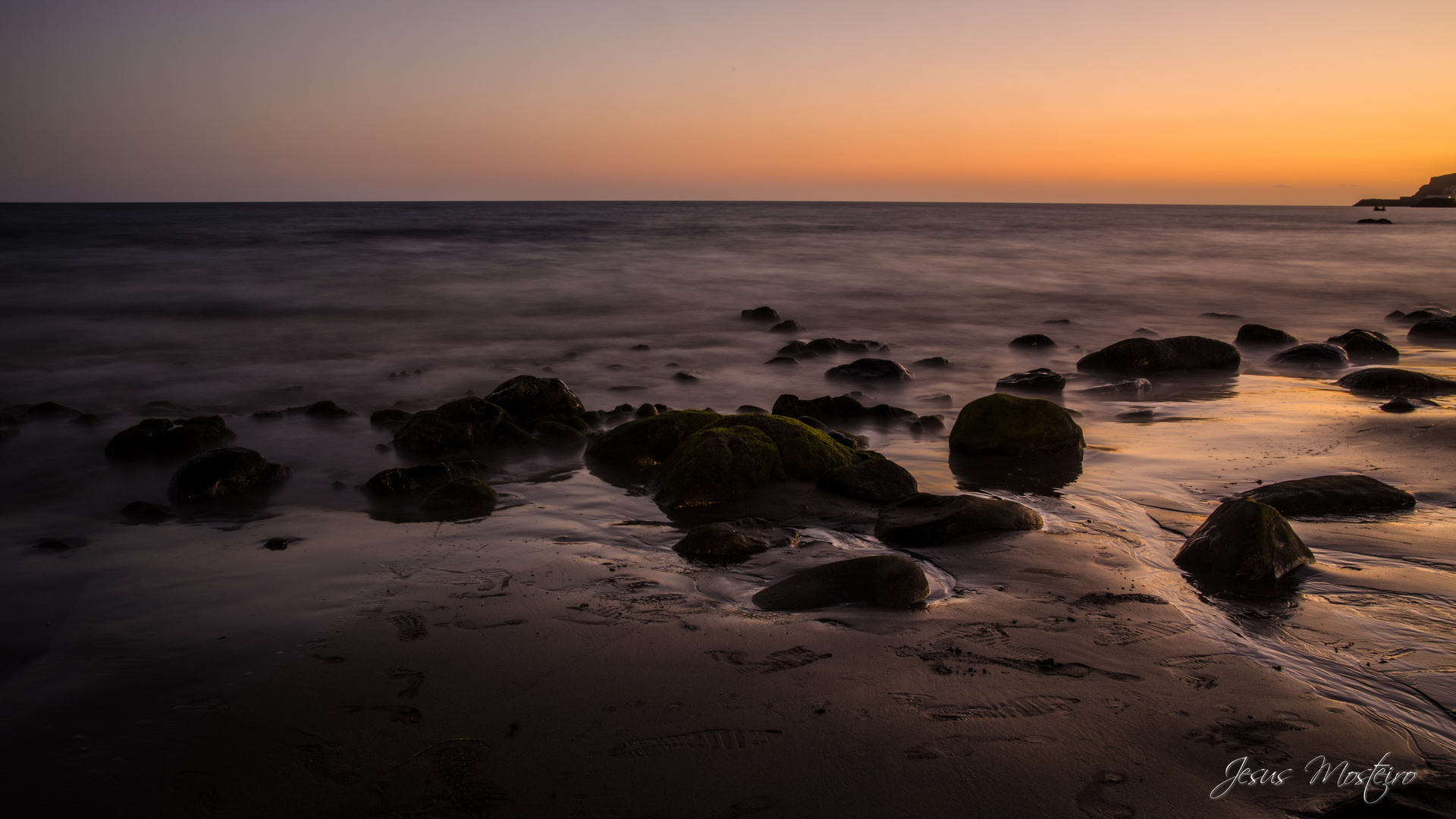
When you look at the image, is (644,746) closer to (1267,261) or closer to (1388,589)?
(1388,589)

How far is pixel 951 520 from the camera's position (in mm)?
4230

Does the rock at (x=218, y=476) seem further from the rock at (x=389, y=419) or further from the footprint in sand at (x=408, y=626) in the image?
the footprint in sand at (x=408, y=626)

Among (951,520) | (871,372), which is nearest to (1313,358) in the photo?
(871,372)

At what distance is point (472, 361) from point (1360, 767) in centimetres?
1033

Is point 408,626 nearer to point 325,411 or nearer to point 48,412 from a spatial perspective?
point 325,411

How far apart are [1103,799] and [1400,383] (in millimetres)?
7610

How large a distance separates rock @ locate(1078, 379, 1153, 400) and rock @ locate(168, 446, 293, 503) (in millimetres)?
7399

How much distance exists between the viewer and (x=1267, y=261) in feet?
86.8

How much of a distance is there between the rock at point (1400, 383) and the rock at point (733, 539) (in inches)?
263

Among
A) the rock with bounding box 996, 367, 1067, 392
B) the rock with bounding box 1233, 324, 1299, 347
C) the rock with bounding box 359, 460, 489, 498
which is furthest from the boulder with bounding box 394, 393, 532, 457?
the rock with bounding box 1233, 324, 1299, 347

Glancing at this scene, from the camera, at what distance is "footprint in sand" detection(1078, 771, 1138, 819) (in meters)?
2.19

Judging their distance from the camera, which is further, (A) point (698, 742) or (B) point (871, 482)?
(B) point (871, 482)

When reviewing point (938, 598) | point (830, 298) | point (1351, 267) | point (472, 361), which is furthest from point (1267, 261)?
point (938, 598)

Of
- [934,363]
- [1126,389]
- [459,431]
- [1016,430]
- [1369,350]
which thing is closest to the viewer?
[1016,430]
